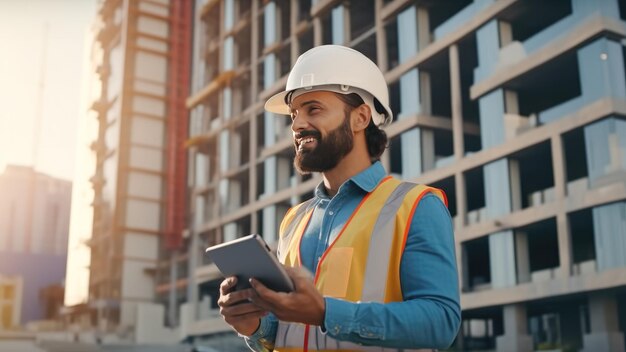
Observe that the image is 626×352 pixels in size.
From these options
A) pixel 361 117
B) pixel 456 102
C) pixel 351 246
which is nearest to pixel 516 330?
pixel 456 102

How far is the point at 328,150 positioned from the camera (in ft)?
9.16

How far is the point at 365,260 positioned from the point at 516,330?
23.6m

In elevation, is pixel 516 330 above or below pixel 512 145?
below

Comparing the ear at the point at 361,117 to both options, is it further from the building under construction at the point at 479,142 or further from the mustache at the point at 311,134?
the building under construction at the point at 479,142

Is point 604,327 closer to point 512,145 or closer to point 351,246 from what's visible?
point 512,145

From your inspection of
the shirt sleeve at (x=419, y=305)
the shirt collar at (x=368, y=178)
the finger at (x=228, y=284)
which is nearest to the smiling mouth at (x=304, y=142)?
the shirt collar at (x=368, y=178)

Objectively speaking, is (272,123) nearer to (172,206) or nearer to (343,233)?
(172,206)

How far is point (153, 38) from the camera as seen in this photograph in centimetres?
6519

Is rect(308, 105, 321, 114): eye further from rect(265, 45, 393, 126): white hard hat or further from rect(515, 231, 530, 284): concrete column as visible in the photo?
rect(515, 231, 530, 284): concrete column

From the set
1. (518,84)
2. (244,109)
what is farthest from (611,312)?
(244,109)

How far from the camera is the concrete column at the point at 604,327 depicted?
21750 millimetres

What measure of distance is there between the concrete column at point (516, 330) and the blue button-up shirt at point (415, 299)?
23320 mm

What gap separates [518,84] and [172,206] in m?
39.0

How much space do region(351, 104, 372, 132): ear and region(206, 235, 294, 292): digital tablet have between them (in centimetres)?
83
